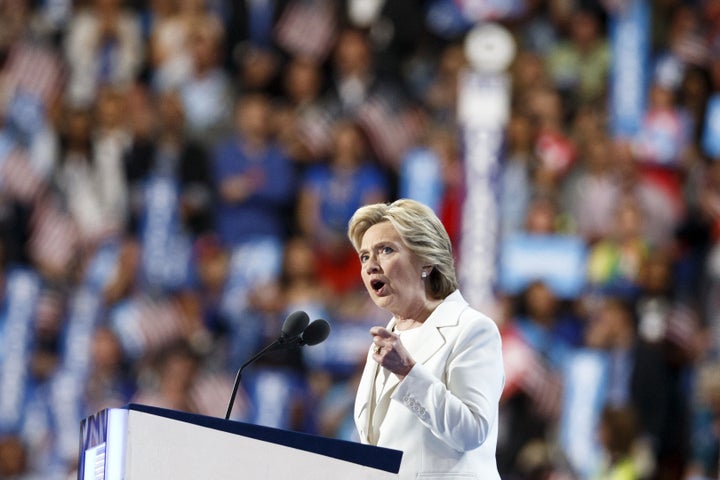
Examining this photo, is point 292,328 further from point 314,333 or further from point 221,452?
point 221,452

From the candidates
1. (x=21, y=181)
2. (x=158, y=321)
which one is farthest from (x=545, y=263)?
(x=21, y=181)

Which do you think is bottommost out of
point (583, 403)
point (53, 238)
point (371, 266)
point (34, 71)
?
point (371, 266)

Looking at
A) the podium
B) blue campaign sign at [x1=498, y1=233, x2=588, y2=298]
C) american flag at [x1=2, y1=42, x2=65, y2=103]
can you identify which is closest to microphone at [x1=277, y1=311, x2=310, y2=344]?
the podium

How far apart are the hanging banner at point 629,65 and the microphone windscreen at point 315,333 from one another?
5.31 meters

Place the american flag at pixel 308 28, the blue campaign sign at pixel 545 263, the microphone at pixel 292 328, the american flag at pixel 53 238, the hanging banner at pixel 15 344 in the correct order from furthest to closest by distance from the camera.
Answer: the american flag at pixel 308 28
the american flag at pixel 53 238
the hanging banner at pixel 15 344
the blue campaign sign at pixel 545 263
the microphone at pixel 292 328

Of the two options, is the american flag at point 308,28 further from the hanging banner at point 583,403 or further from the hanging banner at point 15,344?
the hanging banner at point 583,403

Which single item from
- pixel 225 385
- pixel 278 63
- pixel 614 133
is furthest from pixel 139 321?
pixel 614 133

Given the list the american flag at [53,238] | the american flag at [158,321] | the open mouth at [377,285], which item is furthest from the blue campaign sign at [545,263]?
the open mouth at [377,285]

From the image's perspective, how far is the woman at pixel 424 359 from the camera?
9.09 feet

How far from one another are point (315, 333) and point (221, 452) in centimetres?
50

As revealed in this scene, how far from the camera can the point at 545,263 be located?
24.8 feet

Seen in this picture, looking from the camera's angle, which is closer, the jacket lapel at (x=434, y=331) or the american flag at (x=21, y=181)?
the jacket lapel at (x=434, y=331)

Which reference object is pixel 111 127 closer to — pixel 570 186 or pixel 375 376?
pixel 570 186

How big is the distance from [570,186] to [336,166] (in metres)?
1.37
